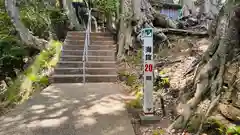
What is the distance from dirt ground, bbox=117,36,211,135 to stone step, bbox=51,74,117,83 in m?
0.69

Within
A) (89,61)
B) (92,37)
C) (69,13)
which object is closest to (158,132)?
(89,61)

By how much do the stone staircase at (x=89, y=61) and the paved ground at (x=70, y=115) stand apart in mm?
1011

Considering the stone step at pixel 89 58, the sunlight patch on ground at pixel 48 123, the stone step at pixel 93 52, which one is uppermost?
the stone step at pixel 93 52

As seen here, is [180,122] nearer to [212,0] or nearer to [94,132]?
Answer: [94,132]

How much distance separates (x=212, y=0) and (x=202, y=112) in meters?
10.4

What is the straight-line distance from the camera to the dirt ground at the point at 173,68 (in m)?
3.76

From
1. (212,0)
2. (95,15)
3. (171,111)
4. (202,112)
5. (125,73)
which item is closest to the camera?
(202,112)

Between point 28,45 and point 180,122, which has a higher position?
point 28,45

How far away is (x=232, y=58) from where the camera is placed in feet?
12.1

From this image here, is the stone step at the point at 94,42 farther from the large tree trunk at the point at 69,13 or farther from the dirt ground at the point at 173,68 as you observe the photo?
the large tree trunk at the point at 69,13

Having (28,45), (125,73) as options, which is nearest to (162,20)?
(125,73)

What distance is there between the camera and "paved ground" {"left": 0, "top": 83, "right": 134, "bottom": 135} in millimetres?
3568

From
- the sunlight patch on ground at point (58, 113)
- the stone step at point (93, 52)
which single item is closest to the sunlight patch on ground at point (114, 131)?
the sunlight patch on ground at point (58, 113)

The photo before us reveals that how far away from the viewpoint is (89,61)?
24.4ft
